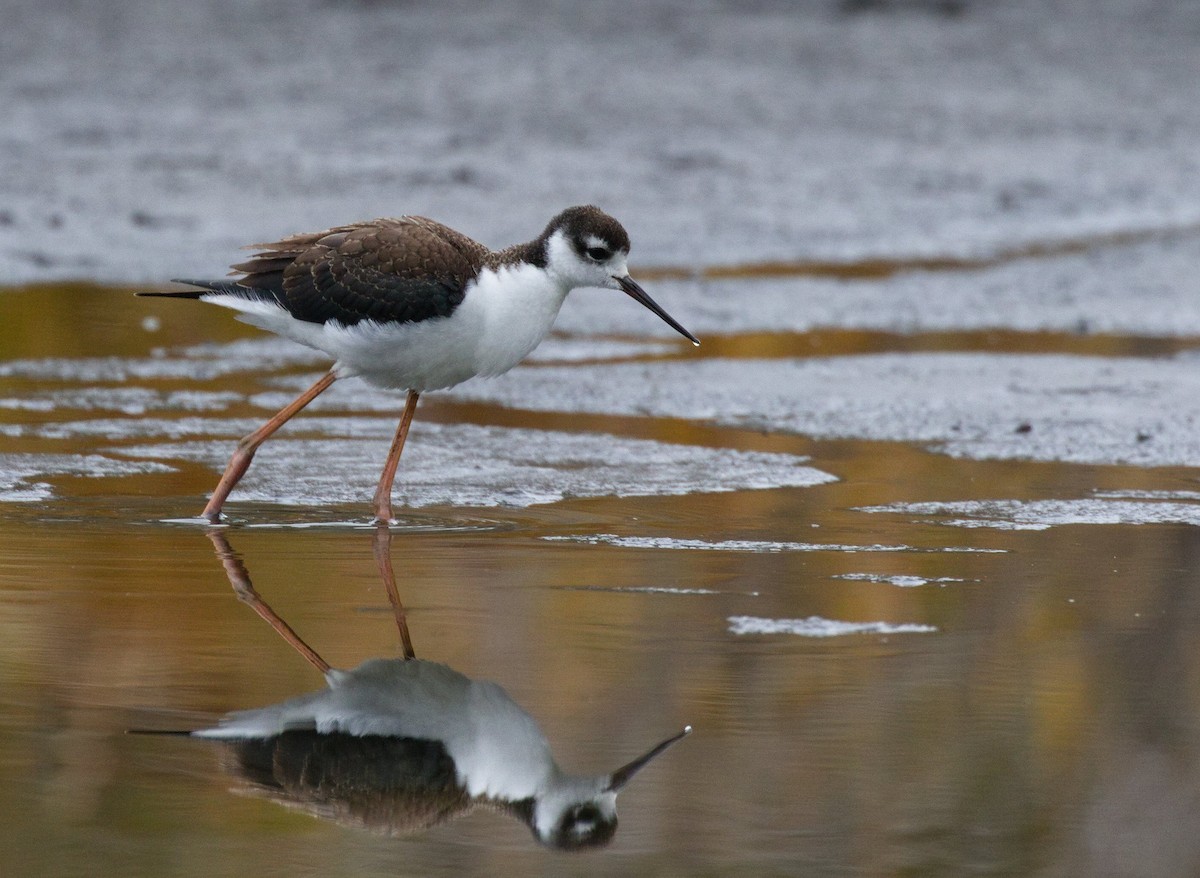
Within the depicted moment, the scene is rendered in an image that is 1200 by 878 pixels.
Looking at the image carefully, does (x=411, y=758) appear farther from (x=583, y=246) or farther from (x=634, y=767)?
(x=583, y=246)

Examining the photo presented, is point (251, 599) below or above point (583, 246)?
below

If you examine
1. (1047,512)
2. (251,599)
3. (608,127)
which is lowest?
(608,127)

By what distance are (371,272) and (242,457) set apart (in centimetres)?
78

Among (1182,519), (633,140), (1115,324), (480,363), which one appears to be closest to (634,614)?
(480,363)

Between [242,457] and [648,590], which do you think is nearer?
[648,590]

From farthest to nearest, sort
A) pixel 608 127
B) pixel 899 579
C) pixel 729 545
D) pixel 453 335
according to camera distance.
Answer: pixel 608 127 → pixel 453 335 → pixel 729 545 → pixel 899 579

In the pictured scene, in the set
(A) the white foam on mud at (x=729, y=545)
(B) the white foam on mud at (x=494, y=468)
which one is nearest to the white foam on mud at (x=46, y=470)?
(B) the white foam on mud at (x=494, y=468)

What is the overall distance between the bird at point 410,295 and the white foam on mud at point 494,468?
10.4 inches

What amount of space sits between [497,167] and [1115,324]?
575 cm

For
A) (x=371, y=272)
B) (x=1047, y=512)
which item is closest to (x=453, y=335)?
(x=371, y=272)

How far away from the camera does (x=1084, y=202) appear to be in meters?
15.9

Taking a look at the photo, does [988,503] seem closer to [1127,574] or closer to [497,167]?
[1127,574]

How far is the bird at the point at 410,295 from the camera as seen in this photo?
22.5 ft

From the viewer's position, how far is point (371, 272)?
6.96 m
